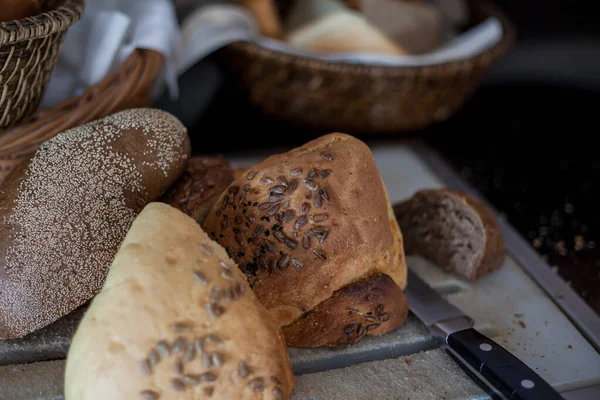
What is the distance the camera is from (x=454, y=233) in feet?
4.18

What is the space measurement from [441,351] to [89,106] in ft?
2.59

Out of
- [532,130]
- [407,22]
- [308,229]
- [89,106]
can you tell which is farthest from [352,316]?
[532,130]

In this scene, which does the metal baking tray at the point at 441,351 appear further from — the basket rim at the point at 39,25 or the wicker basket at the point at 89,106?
the basket rim at the point at 39,25

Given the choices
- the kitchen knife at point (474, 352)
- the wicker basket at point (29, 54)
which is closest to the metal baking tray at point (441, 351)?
the kitchen knife at point (474, 352)

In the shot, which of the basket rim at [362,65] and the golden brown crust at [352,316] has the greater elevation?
the basket rim at [362,65]

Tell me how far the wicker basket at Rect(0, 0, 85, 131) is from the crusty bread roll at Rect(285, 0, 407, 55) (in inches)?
31.4

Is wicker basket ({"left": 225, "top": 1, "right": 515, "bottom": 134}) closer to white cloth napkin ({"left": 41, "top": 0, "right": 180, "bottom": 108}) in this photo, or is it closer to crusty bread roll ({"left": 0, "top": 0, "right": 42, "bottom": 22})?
white cloth napkin ({"left": 41, "top": 0, "right": 180, "bottom": 108})

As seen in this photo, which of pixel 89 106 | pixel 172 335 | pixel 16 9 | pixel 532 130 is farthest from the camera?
pixel 532 130

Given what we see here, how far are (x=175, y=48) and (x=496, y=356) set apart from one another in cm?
103

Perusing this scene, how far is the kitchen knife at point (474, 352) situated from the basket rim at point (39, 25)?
764mm

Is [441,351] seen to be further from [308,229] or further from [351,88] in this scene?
[351,88]

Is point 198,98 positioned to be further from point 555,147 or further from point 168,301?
point 168,301

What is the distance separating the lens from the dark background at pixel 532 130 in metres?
1.55

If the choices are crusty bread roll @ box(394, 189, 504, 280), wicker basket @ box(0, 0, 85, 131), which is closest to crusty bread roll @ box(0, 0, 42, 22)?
wicker basket @ box(0, 0, 85, 131)
